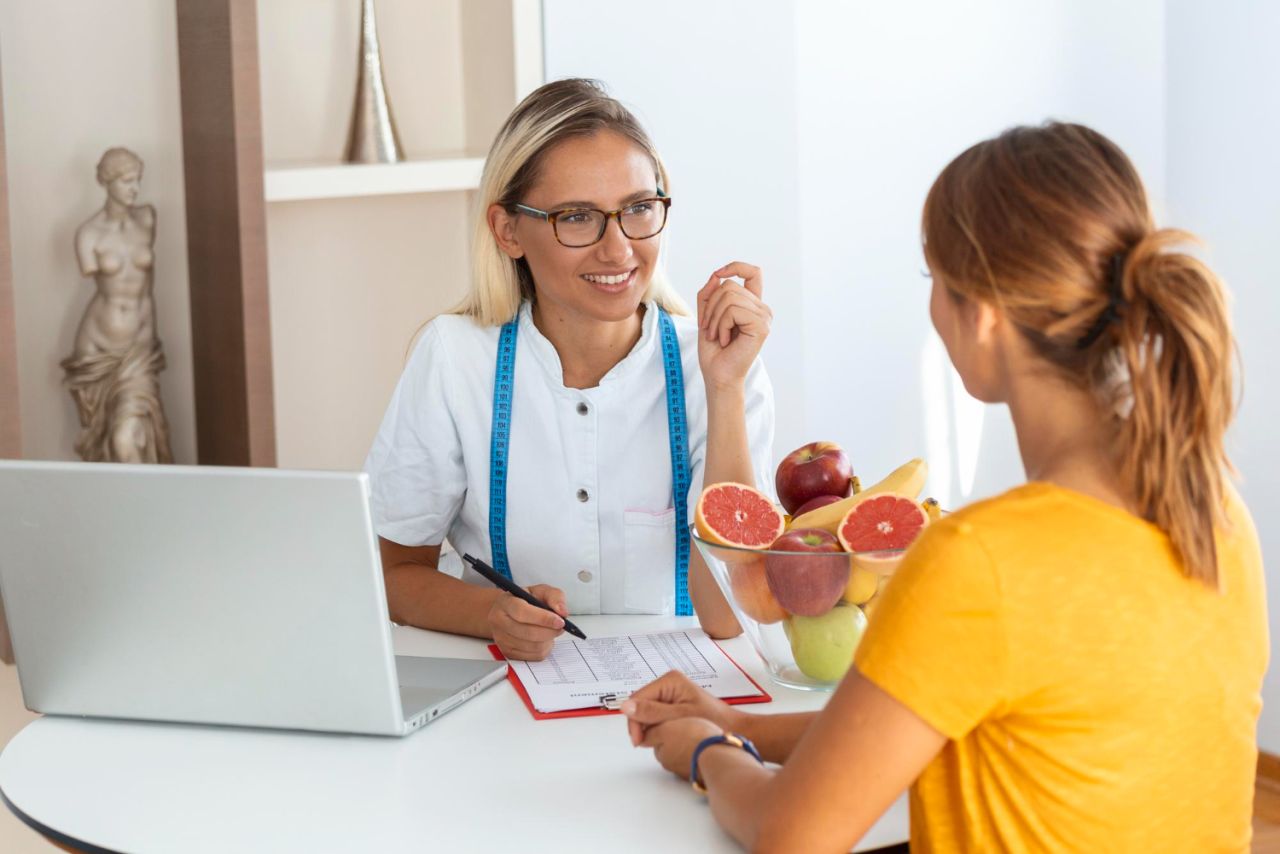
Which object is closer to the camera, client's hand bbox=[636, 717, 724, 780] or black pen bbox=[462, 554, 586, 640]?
client's hand bbox=[636, 717, 724, 780]

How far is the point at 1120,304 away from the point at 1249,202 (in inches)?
93.9

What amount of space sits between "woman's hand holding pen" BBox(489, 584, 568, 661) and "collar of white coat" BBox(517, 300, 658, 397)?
46cm

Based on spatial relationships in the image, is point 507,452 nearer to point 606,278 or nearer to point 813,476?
point 606,278

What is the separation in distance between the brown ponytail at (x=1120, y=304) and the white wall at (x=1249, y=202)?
7.44 feet

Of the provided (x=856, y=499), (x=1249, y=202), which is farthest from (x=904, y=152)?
(x=856, y=499)

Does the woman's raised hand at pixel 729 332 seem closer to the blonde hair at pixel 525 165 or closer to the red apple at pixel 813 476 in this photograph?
the blonde hair at pixel 525 165

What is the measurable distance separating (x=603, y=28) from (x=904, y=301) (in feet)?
3.46

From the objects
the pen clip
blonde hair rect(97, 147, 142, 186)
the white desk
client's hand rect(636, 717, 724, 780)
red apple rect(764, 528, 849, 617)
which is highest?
blonde hair rect(97, 147, 142, 186)

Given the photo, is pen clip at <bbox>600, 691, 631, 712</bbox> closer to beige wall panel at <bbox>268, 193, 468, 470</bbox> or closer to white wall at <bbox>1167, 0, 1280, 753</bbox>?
beige wall panel at <bbox>268, 193, 468, 470</bbox>

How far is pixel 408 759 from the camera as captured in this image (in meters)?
1.25

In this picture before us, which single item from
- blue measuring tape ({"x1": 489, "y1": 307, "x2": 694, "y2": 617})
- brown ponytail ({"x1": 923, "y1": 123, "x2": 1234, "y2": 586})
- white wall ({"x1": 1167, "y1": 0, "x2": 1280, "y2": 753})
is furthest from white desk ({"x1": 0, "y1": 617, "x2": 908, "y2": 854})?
white wall ({"x1": 1167, "y1": 0, "x2": 1280, "y2": 753})

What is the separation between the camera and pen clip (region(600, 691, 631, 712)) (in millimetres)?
1370

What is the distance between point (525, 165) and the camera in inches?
74.7

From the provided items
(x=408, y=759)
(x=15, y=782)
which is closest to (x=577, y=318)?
(x=408, y=759)
